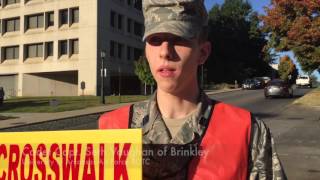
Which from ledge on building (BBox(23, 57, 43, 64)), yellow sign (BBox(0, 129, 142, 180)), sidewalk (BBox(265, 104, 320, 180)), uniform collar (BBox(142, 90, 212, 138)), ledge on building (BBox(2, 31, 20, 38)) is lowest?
sidewalk (BBox(265, 104, 320, 180))

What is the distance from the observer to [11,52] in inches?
2569

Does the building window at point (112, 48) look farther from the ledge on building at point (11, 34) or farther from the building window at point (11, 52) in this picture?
the building window at point (11, 52)

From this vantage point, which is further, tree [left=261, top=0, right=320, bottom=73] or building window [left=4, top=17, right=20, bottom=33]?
building window [left=4, top=17, right=20, bottom=33]

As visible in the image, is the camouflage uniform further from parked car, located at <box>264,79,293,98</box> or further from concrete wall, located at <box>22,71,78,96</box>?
concrete wall, located at <box>22,71,78,96</box>

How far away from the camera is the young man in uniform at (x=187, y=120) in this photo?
7.36ft

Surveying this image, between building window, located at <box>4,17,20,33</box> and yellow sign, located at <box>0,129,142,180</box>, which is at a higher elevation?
building window, located at <box>4,17,20,33</box>

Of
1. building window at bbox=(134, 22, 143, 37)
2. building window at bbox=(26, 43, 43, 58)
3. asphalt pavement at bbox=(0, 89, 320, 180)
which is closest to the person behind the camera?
asphalt pavement at bbox=(0, 89, 320, 180)

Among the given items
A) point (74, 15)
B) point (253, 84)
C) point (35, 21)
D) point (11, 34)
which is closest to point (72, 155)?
Result: point (74, 15)

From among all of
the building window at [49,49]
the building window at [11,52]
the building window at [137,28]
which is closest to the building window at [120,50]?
the building window at [137,28]

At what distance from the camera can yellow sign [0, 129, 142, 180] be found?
2150 millimetres

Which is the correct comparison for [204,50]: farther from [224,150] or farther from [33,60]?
[33,60]

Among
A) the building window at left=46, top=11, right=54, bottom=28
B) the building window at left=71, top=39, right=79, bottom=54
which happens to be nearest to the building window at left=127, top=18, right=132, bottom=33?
the building window at left=71, top=39, right=79, bottom=54

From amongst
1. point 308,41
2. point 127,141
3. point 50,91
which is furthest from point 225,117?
point 50,91

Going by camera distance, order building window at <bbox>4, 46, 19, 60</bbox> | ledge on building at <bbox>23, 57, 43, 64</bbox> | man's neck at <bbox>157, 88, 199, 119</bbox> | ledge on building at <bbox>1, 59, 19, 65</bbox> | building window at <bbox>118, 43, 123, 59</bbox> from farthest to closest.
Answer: building window at <bbox>4, 46, 19, 60</bbox> < ledge on building at <bbox>1, 59, 19, 65</bbox> < ledge on building at <bbox>23, 57, 43, 64</bbox> < building window at <bbox>118, 43, 123, 59</bbox> < man's neck at <bbox>157, 88, 199, 119</bbox>
